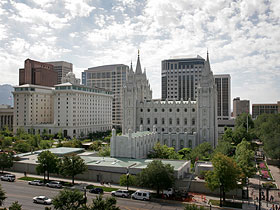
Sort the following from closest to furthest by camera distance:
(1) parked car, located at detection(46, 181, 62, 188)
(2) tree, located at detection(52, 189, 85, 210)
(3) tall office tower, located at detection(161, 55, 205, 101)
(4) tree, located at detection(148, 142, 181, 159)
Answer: (2) tree, located at detection(52, 189, 85, 210), (1) parked car, located at detection(46, 181, 62, 188), (4) tree, located at detection(148, 142, 181, 159), (3) tall office tower, located at detection(161, 55, 205, 101)

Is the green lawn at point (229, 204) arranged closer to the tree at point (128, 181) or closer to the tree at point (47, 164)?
the tree at point (128, 181)

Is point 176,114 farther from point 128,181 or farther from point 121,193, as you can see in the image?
point 121,193

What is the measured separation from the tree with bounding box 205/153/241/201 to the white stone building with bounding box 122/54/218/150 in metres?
54.6

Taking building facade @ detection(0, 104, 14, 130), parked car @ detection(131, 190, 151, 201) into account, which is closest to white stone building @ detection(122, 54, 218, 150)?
parked car @ detection(131, 190, 151, 201)

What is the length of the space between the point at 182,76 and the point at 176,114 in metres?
91.8

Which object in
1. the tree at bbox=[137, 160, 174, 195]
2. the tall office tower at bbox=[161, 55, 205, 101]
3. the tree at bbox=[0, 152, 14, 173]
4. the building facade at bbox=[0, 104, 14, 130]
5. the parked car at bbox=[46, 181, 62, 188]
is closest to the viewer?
the tree at bbox=[137, 160, 174, 195]

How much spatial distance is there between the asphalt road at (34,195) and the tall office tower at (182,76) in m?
151

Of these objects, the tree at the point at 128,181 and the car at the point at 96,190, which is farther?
the tree at the point at 128,181

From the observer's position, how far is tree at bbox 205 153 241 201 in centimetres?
3977

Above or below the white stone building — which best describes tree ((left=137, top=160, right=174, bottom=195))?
below

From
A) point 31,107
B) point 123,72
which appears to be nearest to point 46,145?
point 31,107

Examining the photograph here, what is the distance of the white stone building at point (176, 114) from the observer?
97.4m

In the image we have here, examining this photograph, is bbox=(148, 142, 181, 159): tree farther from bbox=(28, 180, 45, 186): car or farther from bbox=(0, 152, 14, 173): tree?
bbox=(0, 152, 14, 173): tree

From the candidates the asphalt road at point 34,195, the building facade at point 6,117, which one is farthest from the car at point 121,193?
the building facade at point 6,117
